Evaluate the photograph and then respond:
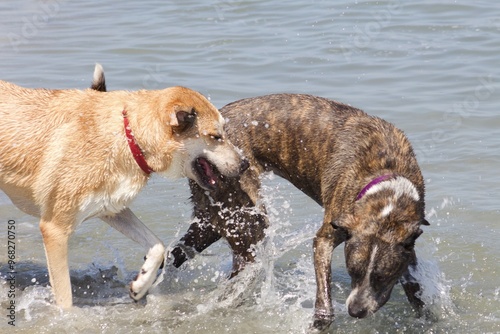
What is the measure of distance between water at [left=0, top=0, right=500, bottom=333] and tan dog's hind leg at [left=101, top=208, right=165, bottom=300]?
350mm

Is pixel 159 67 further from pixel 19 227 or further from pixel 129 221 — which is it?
pixel 129 221

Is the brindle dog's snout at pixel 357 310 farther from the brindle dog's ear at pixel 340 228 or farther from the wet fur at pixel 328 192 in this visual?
the brindle dog's ear at pixel 340 228

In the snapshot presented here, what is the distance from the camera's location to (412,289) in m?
7.16

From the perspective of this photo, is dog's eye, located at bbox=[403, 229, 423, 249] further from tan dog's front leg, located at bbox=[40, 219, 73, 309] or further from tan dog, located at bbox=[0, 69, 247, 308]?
tan dog's front leg, located at bbox=[40, 219, 73, 309]

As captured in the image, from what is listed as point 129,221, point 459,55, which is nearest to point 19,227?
point 129,221

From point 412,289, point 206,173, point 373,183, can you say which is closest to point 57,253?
point 206,173

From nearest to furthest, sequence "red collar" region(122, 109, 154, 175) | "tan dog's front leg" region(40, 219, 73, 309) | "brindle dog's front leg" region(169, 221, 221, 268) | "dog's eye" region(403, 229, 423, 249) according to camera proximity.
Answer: "dog's eye" region(403, 229, 423, 249) < "red collar" region(122, 109, 154, 175) < "tan dog's front leg" region(40, 219, 73, 309) < "brindle dog's front leg" region(169, 221, 221, 268)

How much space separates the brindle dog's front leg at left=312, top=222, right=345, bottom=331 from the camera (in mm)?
6703

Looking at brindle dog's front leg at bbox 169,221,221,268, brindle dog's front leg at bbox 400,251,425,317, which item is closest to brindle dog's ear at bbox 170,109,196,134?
brindle dog's front leg at bbox 169,221,221,268

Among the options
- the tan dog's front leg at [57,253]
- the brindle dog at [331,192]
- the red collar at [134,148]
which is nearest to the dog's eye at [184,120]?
the red collar at [134,148]

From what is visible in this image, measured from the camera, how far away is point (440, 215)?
30.0ft

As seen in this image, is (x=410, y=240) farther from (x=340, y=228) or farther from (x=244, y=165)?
(x=244, y=165)

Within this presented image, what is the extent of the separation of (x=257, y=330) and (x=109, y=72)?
303 inches

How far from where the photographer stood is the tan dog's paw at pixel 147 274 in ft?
23.0
